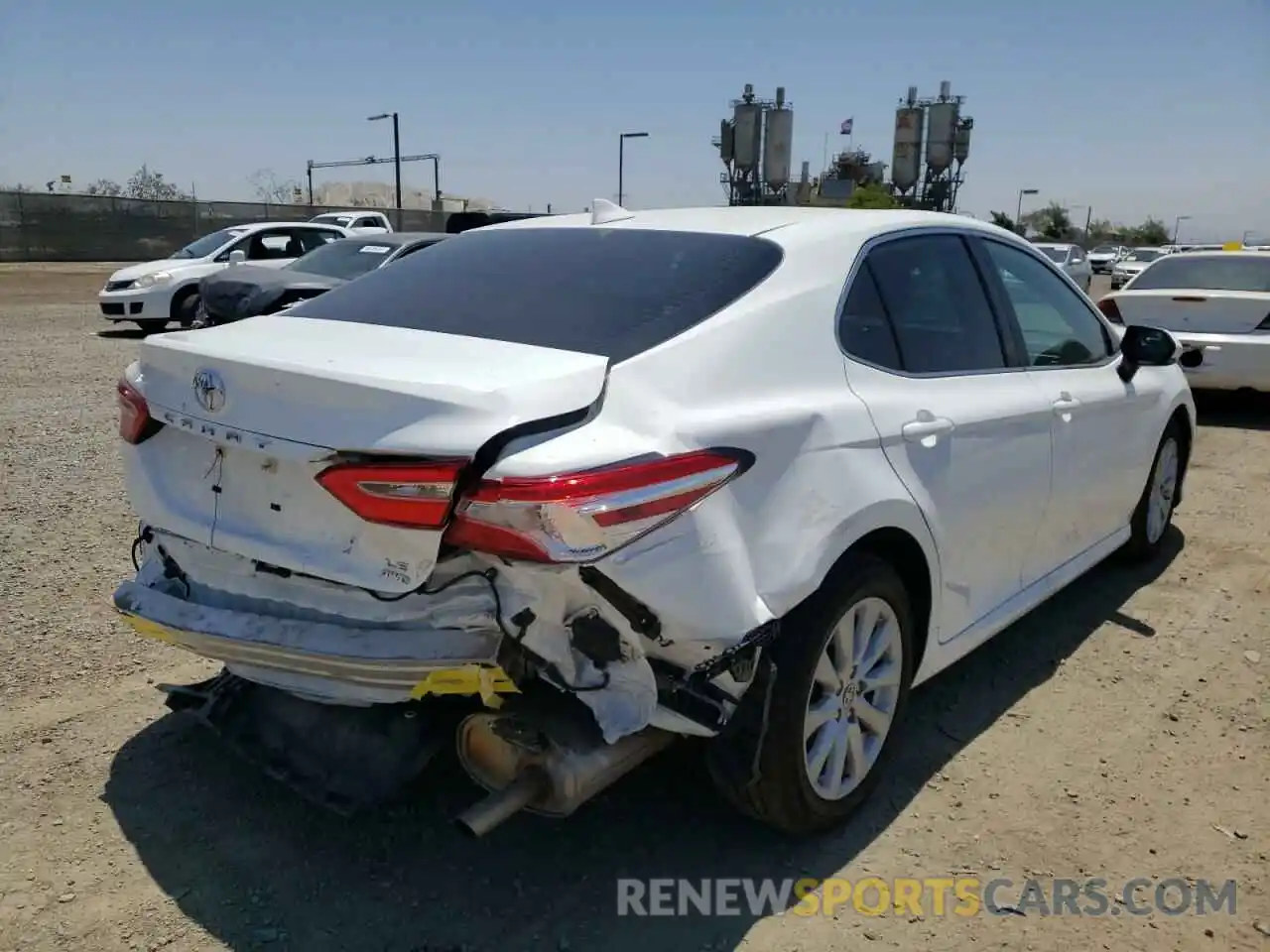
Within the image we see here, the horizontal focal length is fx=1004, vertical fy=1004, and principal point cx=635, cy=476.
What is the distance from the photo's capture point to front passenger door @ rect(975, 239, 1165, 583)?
12.4 ft

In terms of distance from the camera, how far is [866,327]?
3.02m

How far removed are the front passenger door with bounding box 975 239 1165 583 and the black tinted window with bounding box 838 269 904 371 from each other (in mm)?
884

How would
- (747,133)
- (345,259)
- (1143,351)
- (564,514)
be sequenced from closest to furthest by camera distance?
1. (564,514)
2. (1143,351)
3. (345,259)
4. (747,133)

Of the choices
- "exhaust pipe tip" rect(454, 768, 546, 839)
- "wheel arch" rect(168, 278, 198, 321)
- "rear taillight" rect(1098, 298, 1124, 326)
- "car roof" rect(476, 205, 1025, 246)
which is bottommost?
"exhaust pipe tip" rect(454, 768, 546, 839)

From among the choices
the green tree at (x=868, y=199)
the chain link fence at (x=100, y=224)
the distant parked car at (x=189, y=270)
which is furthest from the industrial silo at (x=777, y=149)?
the distant parked car at (x=189, y=270)

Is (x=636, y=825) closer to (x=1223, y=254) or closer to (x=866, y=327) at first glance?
(x=866, y=327)

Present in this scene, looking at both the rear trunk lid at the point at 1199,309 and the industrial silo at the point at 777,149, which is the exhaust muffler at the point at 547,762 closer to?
the rear trunk lid at the point at 1199,309

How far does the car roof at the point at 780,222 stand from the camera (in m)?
3.10

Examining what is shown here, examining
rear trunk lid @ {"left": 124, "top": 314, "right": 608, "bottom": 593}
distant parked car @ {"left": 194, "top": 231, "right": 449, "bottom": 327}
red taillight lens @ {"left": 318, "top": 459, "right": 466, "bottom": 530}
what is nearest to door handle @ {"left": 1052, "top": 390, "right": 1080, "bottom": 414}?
rear trunk lid @ {"left": 124, "top": 314, "right": 608, "bottom": 593}

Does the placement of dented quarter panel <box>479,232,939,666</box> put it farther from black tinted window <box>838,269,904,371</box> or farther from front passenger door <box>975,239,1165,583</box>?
front passenger door <box>975,239,1165,583</box>

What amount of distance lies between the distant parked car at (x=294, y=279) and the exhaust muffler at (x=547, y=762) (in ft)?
28.3

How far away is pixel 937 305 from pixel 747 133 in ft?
236

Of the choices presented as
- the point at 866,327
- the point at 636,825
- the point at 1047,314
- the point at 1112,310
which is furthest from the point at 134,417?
the point at 1112,310

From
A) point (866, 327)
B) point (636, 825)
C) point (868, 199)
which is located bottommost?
point (636, 825)
